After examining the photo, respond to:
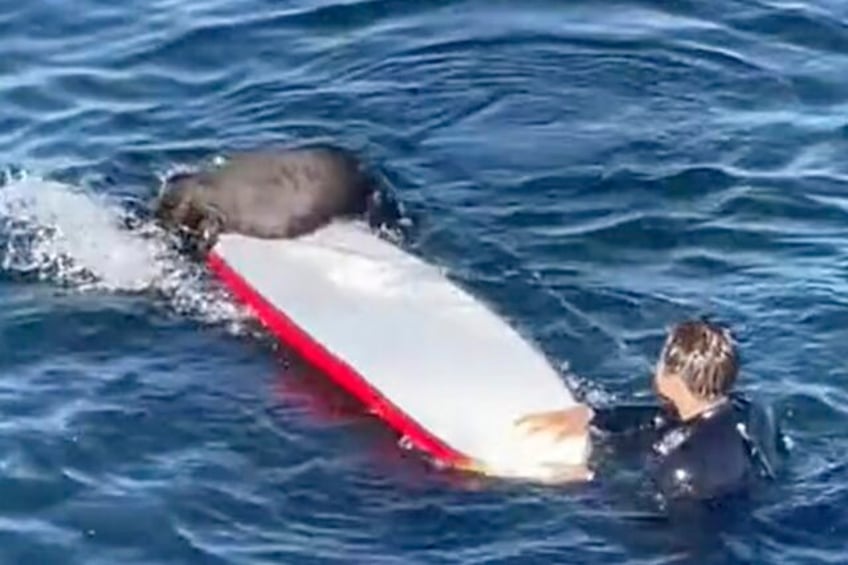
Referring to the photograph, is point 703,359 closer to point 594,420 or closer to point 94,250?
point 594,420

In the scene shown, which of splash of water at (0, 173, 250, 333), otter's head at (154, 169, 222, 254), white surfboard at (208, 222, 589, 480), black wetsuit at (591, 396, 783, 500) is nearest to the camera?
black wetsuit at (591, 396, 783, 500)

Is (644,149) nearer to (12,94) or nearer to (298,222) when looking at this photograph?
(298,222)

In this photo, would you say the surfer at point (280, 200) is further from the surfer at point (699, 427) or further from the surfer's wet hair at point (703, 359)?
the surfer's wet hair at point (703, 359)

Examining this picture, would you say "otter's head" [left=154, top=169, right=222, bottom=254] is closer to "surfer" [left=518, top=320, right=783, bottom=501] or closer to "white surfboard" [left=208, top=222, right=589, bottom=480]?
"white surfboard" [left=208, top=222, right=589, bottom=480]

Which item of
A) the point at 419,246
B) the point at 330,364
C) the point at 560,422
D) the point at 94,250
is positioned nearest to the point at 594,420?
the point at 560,422

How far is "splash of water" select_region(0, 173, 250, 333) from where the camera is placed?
14031 mm

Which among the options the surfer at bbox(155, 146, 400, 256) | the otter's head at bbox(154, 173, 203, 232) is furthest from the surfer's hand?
the otter's head at bbox(154, 173, 203, 232)

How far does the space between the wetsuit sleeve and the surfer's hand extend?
2.2 inches

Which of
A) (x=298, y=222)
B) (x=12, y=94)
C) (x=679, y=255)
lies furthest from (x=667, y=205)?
(x=12, y=94)

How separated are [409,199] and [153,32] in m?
2.86

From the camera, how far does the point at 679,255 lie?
1423cm

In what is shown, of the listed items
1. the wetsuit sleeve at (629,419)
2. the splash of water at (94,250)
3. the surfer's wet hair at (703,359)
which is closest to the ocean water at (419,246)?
the splash of water at (94,250)

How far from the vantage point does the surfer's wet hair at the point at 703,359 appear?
11.8 m

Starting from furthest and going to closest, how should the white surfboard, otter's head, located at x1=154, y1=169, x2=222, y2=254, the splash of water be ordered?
otter's head, located at x1=154, y1=169, x2=222, y2=254, the splash of water, the white surfboard
